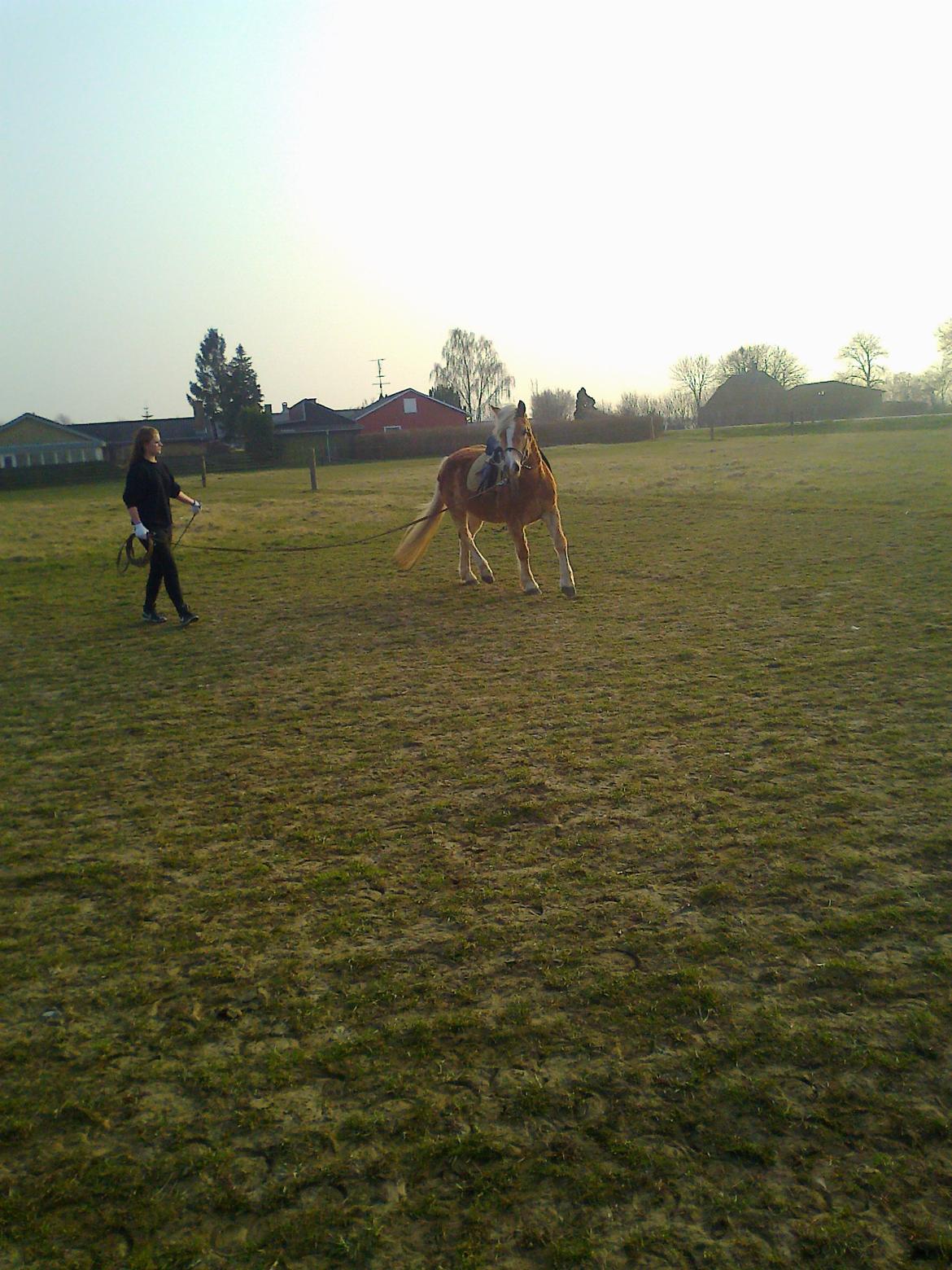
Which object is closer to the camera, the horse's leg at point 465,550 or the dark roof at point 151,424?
the horse's leg at point 465,550

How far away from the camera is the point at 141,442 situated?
9141mm

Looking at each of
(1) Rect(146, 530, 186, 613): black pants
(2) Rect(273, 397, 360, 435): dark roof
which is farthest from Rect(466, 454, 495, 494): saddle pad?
(2) Rect(273, 397, 360, 435): dark roof

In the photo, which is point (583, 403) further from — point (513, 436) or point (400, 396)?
point (513, 436)

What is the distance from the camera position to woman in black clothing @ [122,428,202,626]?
29.9 ft

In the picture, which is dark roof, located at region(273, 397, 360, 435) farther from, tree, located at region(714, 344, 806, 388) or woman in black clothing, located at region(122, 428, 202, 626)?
woman in black clothing, located at region(122, 428, 202, 626)

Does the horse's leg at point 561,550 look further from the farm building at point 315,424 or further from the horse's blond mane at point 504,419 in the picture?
the farm building at point 315,424

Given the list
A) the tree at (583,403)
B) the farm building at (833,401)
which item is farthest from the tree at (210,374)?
the farm building at (833,401)

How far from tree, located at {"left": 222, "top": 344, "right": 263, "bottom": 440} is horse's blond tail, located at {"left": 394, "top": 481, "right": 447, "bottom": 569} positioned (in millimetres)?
63276

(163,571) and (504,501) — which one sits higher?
(504,501)

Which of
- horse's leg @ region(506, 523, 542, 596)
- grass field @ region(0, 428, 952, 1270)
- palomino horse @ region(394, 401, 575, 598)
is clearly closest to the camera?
grass field @ region(0, 428, 952, 1270)

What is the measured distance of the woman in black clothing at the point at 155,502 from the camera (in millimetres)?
9125

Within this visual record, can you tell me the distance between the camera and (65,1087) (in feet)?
8.90

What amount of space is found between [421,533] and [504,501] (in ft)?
4.42

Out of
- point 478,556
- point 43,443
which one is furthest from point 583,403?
point 478,556
